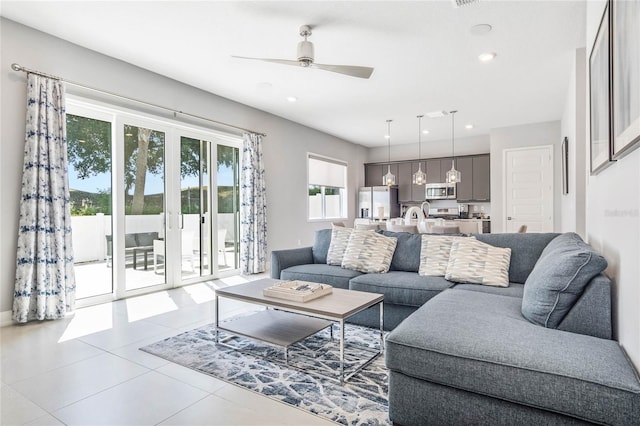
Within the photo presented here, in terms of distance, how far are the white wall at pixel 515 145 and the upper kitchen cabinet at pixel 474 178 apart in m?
0.65

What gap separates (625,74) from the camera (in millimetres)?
1411

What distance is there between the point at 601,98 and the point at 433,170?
672 centimetres

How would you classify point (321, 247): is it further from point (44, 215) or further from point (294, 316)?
point (44, 215)

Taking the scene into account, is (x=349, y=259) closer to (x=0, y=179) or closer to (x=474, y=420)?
(x=474, y=420)

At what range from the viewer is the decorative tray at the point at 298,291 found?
2.41 meters

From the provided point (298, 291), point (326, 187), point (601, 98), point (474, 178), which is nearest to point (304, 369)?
point (298, 291)

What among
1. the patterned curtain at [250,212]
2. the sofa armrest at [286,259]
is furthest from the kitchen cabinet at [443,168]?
the sofa armrest at [286,259]

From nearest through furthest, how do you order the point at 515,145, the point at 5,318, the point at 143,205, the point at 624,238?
1. the point at 624,238
2. the point at 5,318
3. the point at 143,205
4. the point at 515,145

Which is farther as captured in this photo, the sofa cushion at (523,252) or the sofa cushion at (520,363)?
the sofa cushion at (523,252)

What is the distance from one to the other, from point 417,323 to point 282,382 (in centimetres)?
94

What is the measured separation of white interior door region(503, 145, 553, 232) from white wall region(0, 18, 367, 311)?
3.82 m

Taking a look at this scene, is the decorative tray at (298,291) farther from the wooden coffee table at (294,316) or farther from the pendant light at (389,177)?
the pendant light at (389,177)

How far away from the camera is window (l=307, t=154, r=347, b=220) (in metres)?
7.59

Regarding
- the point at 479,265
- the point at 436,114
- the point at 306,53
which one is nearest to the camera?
the point at 479,265
